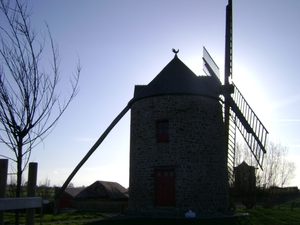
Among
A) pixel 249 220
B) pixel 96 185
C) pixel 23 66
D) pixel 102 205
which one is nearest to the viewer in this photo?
pixel 23 66

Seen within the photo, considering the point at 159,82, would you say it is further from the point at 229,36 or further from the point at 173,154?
the point at 229,36

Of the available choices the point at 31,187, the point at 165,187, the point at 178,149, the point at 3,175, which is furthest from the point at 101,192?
the point at 3,175

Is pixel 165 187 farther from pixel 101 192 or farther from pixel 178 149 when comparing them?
pixel 101 192

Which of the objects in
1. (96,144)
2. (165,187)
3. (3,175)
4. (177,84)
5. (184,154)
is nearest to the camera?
(3,175)

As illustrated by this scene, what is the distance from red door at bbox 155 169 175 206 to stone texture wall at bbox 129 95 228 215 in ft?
0.63

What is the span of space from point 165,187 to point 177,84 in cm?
507

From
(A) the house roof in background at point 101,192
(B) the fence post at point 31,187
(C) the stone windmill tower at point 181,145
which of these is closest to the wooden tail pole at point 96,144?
(C) the stone windmill tower at point 181,145

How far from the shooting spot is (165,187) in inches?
586

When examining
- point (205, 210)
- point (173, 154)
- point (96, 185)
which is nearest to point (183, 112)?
point (173, 154)

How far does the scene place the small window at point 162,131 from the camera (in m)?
15.5

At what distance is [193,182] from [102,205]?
7.78 m

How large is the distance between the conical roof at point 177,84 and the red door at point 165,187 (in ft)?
12.8

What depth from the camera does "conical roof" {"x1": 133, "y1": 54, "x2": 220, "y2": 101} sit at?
15841 mm

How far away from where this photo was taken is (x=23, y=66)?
6.16 metres
